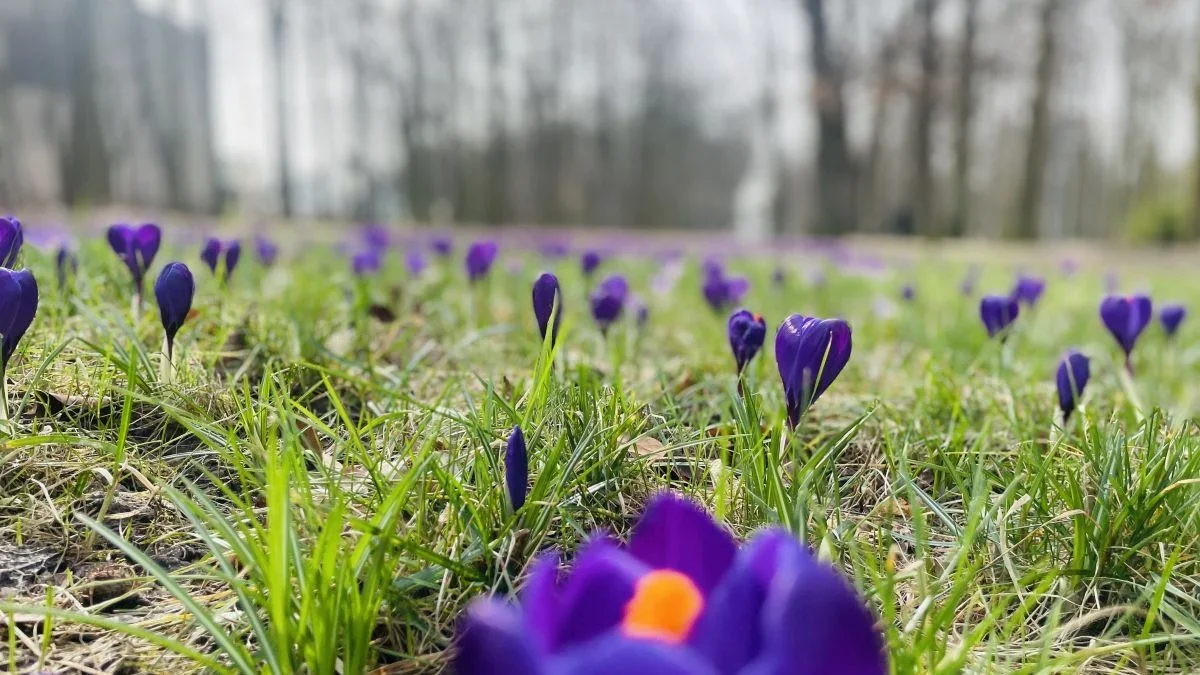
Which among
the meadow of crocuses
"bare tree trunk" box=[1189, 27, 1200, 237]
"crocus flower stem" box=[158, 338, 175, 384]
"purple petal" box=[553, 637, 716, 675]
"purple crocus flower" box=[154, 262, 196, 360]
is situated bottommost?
the meadow of crocuses

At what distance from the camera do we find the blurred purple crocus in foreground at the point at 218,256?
2.23 m

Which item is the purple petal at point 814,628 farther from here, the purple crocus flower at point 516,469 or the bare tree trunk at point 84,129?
the bare tree trunk at point 84,129

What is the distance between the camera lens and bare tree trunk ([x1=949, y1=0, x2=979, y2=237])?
61.4ft

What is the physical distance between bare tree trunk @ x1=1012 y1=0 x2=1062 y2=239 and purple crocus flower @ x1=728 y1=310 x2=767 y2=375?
18705 millimetres

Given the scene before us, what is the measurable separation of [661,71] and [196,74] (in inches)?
824

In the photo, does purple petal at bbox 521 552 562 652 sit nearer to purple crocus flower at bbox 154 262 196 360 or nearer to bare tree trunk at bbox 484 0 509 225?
purple crocus flower at bbox 154 262 196 360

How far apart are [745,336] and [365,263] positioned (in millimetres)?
2200

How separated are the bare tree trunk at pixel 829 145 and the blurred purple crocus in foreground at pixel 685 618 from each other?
1891cm

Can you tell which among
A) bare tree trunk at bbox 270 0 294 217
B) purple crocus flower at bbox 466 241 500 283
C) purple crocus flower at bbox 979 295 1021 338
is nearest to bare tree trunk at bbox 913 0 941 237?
bare tree trunk at bbox 270 0 294 217

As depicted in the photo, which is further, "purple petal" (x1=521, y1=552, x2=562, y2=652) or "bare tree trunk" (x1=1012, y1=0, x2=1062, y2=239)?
"bare tree trunk" (x1=1012, y1=0, x2=1062, y2=239)

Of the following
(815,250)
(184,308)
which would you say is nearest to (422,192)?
(815,250)

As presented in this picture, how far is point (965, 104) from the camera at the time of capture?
62.1ft

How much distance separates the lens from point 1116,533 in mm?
1234

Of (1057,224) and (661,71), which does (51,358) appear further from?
(1057,224)
